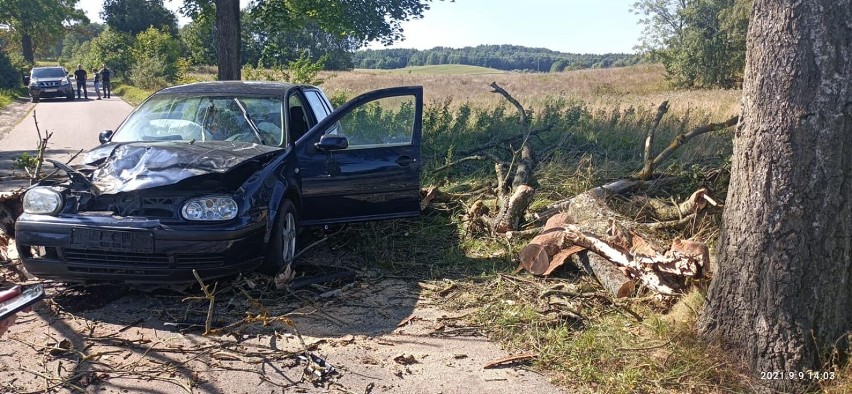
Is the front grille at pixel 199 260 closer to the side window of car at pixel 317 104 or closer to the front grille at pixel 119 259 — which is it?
the front grille at pixel 119 259

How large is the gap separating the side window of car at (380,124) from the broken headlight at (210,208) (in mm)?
1605

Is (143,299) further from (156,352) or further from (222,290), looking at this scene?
(156,352)

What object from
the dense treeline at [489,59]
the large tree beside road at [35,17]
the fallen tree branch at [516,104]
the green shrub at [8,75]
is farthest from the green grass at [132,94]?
the dense treeline at [489,59]

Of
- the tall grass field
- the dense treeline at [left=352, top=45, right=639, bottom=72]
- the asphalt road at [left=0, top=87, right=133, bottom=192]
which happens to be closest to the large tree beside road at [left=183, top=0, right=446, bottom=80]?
the asphalt road at [left=0, top=87, right=133, bottom=192]

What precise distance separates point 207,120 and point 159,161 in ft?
3.90

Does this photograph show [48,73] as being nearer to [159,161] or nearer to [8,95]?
[8,95]

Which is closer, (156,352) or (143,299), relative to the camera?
(156,352)

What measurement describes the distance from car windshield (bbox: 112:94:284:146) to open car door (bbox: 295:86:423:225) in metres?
0.47

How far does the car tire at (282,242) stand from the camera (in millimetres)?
5286

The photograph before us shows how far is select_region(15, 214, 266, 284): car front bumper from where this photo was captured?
182 inches

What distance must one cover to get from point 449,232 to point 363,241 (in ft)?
3.15

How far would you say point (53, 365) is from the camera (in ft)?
13.1

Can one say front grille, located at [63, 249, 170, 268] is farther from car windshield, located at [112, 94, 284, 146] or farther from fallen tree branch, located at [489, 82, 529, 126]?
fallen tree branch, located at [489, 82, 529, 126]

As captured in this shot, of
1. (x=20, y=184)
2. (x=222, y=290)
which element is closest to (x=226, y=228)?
(x=222, y=290)
